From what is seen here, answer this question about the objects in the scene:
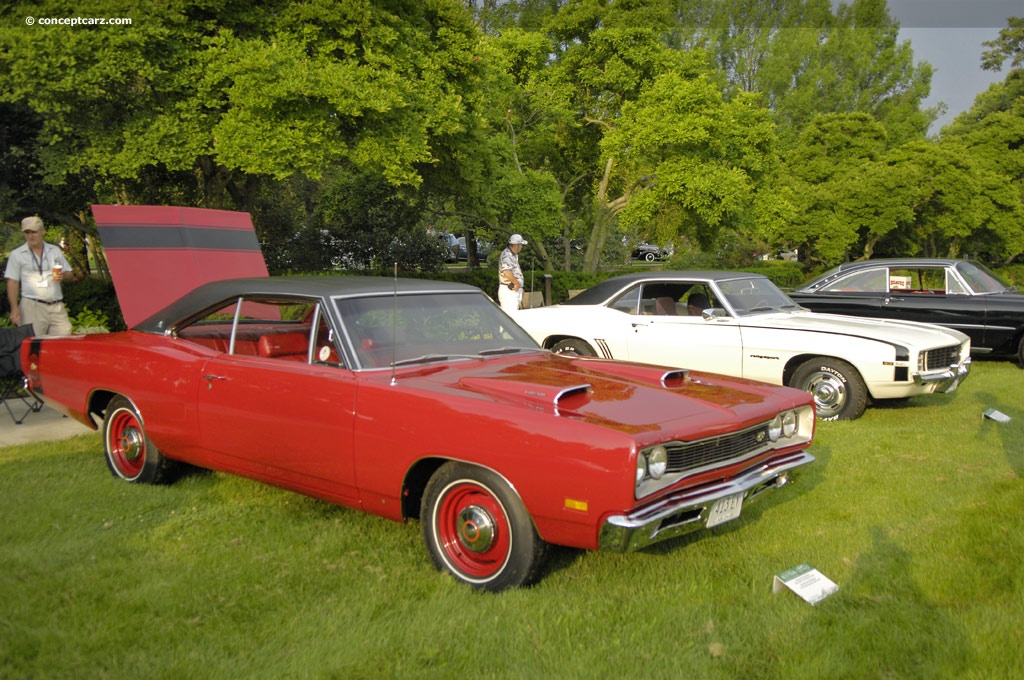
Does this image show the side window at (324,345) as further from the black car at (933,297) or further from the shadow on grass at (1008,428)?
the black car at (933,297)

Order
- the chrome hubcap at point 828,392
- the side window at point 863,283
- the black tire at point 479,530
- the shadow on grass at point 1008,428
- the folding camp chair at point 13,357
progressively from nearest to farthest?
the black tire at point 479,530
the shadow on grass at point 1008,428
the folding camp chair at point 13,357
the chrome hubcap at point 828,392
the side window at point 863,283

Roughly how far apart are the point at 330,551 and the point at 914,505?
3562mm

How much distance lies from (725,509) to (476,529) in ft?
3.87

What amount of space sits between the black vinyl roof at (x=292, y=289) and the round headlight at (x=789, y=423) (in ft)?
6.85

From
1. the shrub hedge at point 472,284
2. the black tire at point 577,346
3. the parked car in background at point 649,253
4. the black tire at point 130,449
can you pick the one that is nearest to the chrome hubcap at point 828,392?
the black tire at point 577,346

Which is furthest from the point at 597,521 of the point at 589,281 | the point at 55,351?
the point at 589,281

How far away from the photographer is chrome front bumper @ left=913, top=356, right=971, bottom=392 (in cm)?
741

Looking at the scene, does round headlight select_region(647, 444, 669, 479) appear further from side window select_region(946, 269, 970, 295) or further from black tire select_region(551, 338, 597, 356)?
side window select_region(946, 269, 970, 295)

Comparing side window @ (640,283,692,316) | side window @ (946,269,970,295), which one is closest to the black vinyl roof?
side window @ (640,283,692,316)

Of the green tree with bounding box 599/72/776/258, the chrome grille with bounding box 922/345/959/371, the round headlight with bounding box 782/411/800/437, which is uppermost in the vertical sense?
the green tree with bounding box 599/72/776/258

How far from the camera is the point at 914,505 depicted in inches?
198

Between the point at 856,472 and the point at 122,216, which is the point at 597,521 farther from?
the point at 122,216

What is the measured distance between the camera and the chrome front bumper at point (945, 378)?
292 inches

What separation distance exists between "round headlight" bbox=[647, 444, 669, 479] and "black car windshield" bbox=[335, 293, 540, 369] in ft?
4.83
